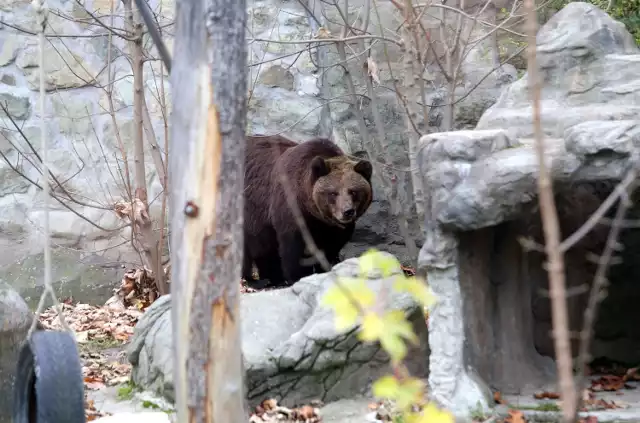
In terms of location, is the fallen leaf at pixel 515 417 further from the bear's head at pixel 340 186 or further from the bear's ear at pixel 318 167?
the bear's ear at pixel 318 167

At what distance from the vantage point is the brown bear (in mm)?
7473

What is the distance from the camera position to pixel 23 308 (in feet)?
14.0

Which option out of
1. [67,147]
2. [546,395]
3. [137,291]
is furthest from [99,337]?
[546,395]

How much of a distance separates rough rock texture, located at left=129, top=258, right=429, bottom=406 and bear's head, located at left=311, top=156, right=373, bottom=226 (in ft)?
6.87

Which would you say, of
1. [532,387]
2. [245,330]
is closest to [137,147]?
[245,330]

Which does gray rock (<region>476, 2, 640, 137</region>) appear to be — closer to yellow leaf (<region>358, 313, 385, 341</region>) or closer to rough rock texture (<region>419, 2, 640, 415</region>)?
rough rock texture (<region>419, 2, 640, 415</region>)

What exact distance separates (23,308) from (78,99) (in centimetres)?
429

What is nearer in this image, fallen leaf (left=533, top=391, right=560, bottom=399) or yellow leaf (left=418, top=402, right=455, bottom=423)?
yellow leaf (left=418, top=402, right=455, bottom=423)

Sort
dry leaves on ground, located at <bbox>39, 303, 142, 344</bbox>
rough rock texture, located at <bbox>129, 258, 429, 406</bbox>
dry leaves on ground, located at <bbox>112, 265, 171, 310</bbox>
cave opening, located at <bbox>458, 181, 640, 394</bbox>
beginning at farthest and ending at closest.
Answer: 1. dry leaves on ground, located at <bbox>112, 265, 171, 310</bbox>
2. dry leaves on ground, located at <bbox>39, 303, 142, 344</bbox>
3. rough rock texture, located at <bbox>129, 258, 429, 406</bbox>
4. cave opening, located at <bbox>458, 181, 640, 394</bbox>

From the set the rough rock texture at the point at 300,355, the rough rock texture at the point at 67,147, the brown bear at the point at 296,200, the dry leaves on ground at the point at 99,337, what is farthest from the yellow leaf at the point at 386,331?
the rough rock texture at the point at 67,147

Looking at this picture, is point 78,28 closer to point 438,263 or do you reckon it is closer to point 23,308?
point 23,308

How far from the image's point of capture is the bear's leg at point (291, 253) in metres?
7.42

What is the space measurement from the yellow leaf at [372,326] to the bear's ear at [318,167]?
574 centimetres

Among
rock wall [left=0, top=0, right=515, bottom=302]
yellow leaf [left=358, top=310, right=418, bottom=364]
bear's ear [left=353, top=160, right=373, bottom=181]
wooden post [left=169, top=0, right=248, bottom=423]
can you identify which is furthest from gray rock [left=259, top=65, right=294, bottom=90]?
yellow leaf [left=358, top=310, right=418, bottom=364]
